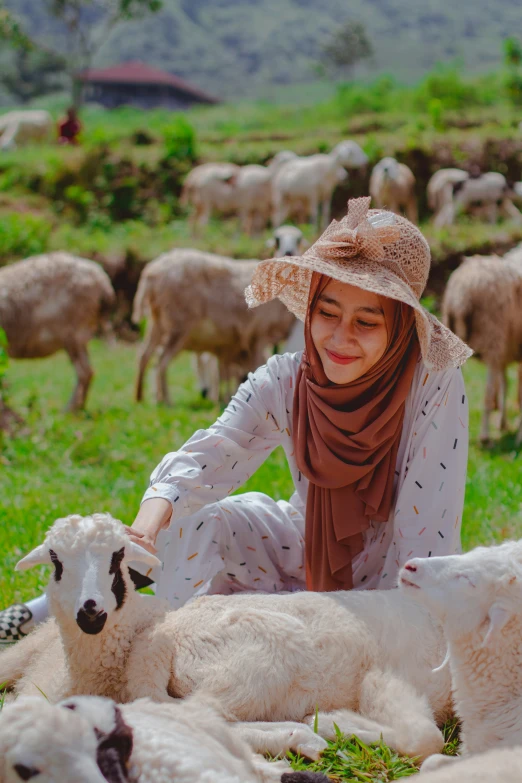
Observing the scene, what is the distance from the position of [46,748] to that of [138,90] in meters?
57.7

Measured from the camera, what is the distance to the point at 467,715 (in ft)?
8.70

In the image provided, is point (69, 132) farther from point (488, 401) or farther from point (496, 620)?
point (496, 620)

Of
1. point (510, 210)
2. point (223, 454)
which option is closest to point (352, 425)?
point (223, 454)

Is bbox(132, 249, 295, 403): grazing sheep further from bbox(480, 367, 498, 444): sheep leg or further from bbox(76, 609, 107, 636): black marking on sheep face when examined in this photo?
bbox(76, 609, 107, 636): black marking on sheep face

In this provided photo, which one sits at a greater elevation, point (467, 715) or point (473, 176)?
point (473, 176)

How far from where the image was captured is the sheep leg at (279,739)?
2619 mm

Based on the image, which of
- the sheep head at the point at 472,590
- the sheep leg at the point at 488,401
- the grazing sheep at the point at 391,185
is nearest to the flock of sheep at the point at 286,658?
the sheep head at the point at 472,590

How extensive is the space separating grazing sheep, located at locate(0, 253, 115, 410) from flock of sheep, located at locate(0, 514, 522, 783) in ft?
21.5

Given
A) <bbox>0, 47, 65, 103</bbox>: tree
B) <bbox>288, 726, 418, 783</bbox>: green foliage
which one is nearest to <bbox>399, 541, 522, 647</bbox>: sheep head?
<bbox>288, 726, 418, 783</bbox>: green foliage

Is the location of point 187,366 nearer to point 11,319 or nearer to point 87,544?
point 11,319

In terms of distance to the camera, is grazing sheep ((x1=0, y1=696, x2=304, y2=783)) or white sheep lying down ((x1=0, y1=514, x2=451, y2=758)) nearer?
grazing sheep ((x1=0, y1=696, x2=304, y2=783))

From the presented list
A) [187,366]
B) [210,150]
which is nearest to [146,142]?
[210,150]

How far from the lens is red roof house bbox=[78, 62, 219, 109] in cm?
5475

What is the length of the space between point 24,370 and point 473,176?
10689mm
